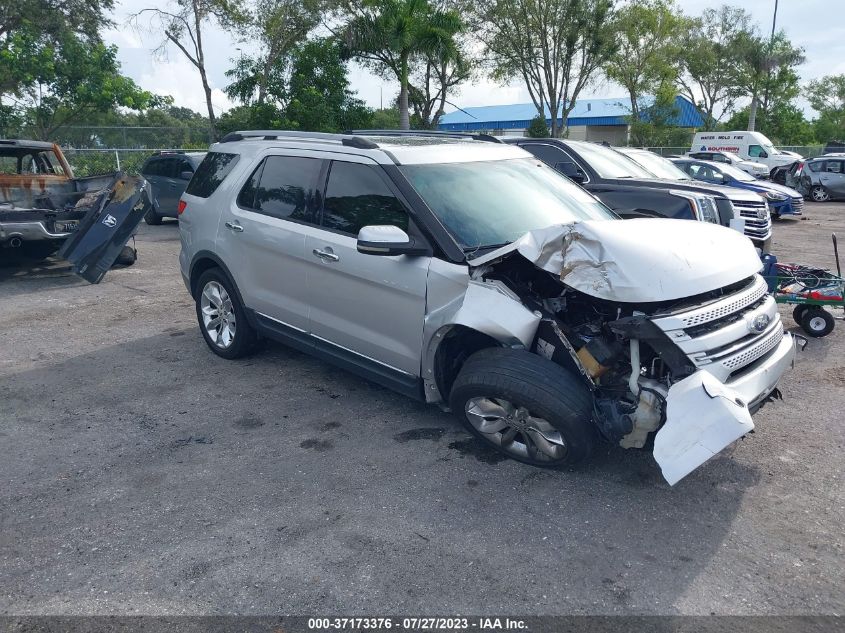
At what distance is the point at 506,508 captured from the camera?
11.8 feet

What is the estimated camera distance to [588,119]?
50812mm

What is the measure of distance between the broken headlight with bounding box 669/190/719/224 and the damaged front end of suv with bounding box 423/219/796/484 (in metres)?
4.69

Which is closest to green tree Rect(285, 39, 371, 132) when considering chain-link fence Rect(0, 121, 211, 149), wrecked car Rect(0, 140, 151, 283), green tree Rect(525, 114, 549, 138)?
chain-link fence Rect(0, 121, 211, 149)

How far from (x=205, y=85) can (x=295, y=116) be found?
5.74 meters

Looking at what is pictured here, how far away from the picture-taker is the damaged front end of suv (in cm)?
328

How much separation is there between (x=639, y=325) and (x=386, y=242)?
1470mm

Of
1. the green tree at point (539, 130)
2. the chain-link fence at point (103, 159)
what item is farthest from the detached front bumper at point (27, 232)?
the green tree at point (539, 130)

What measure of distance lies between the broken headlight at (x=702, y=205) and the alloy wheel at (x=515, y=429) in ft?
18.7

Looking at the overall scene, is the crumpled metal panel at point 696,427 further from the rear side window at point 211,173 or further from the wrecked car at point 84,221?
the wrecked car at point 84,221

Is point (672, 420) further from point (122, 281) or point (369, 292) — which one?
point (122, 281)

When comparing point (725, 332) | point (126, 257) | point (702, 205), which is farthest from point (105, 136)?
point (725, 332)

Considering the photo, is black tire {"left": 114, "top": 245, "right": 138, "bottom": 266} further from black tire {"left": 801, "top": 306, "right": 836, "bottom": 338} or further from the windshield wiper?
black tire {"left": 801, "top": 306, "right": 836, "bottom": 338}

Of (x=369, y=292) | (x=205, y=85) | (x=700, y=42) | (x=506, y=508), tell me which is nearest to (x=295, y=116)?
(x=205, y=85)

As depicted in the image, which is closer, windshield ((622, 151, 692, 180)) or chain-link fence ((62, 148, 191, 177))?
windshield ((622, 151, 692, 180))
